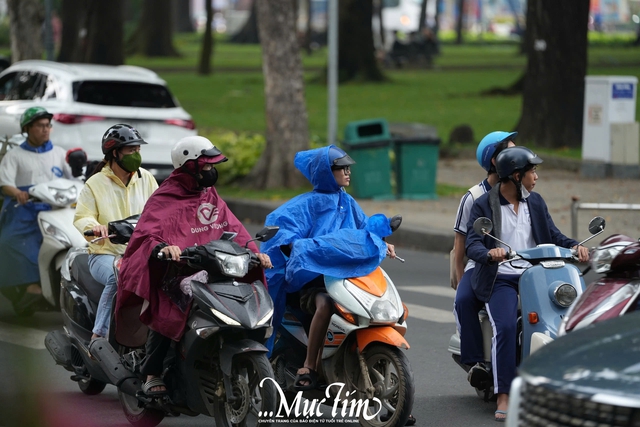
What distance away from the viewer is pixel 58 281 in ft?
26.3

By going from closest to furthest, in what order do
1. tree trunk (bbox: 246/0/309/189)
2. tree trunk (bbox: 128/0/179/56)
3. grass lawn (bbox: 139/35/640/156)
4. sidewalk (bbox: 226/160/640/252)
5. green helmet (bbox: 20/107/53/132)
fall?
green helmet (bbox: 20/107/53/132) < sidewalk (bbox: 226/160/640/252) < tree trunk (bbox: 246/0/309/189) < grass lawn (bbox: 139/35/640/156) < tree trunk (bbox: 128/0/179/56)

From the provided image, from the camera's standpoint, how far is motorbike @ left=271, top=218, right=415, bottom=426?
5.18 meters

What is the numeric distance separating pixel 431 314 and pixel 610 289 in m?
4.40

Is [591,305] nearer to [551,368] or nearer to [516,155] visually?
[551,368]

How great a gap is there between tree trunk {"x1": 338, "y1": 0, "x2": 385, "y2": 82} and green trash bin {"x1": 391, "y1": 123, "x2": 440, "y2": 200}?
752 inches

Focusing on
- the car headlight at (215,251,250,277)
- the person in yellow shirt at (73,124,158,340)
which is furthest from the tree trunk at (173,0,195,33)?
the car headlight at (215,251,250,277)

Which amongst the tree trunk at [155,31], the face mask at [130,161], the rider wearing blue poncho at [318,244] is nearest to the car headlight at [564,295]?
the rider wearing blue poncho at [318,244]

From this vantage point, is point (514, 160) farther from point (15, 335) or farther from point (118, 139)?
point (15, 335)

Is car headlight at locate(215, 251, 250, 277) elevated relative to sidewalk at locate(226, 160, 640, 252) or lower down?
elevated

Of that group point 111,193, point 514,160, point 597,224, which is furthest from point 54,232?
point 597,224

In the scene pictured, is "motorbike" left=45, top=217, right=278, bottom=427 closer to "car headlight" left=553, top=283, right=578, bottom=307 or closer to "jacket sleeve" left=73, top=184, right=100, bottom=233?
"jacket sleeve" left=73, top=184, right=100, bottom=233

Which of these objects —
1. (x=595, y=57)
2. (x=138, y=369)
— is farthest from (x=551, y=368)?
(x=595, y=57)

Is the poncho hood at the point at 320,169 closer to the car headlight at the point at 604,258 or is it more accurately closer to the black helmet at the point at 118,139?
the black helmet at the point at 118,139

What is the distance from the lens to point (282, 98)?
15656mm
